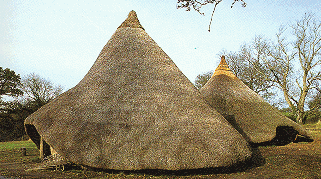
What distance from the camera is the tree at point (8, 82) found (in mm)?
30009

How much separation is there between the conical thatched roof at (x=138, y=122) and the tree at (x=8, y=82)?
82.6ft

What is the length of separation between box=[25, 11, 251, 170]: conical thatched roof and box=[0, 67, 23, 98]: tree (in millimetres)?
25180

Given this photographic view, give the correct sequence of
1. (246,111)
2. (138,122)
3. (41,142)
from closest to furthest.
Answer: (138,122), (41,142), (246,111)

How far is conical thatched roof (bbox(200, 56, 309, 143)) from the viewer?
13.2 m

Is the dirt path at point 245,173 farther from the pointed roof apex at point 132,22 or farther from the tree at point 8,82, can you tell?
the tree at point 8,82

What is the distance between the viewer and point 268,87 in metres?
31.6

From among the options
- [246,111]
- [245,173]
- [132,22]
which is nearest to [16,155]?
[132,22]

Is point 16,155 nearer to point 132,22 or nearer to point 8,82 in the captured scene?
point 132,22

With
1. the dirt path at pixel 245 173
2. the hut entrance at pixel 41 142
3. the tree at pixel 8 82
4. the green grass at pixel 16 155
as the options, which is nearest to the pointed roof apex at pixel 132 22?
the hut entrance at pixel 41 142

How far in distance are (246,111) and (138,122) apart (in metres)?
8.56

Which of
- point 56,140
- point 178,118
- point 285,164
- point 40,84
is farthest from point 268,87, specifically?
point 40,84

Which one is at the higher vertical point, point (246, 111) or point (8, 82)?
point (8, 82)

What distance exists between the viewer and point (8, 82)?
1200 inches

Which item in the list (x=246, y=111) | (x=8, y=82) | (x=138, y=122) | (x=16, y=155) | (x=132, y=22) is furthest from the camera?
(x=8, y=82)
